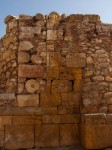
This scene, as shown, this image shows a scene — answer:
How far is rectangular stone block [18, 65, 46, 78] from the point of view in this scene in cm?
704

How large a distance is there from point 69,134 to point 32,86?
1510 mm

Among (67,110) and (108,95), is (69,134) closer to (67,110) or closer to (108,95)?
(67,110)

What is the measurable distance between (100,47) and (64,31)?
104 centimetres

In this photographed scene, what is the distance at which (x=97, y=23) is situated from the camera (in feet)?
24.5

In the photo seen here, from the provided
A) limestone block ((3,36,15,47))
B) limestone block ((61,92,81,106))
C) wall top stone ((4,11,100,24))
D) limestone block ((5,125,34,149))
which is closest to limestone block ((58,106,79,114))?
limestone block ((61,92,81,106))

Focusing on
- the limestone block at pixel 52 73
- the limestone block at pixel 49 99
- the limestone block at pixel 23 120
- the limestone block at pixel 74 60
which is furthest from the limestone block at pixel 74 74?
the limestone block at pixel 23 120

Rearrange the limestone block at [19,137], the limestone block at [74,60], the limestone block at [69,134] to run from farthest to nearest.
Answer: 1. the limestone block at [74,60]
2. the limestone block at [69,134]
3. the limestone block at [19,137]

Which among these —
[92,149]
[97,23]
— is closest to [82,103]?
[92,149]

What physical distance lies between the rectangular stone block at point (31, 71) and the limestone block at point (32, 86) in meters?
0.15

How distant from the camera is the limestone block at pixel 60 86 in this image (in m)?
7.10

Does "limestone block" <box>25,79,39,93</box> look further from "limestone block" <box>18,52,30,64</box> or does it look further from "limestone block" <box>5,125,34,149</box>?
"limestone block" <box>5,125,34,149</box>

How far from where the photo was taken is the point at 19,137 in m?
6.79

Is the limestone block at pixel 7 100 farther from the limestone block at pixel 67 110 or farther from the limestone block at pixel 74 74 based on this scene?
the limestone block at pixel 74 74

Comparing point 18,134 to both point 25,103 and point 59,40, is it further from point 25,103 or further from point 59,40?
point 59,40
